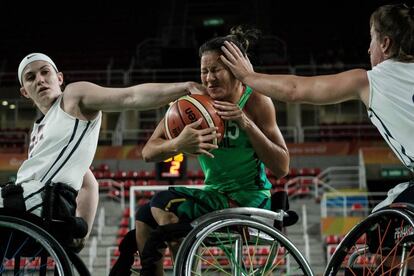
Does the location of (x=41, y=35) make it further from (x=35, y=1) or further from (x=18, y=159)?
(x=18, y=159)

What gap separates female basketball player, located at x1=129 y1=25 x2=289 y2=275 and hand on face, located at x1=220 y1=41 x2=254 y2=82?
61 millimetres

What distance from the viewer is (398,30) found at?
297 cm

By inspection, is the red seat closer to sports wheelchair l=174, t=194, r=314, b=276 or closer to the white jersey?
sports wheelchair l=174, t=194, r=314, b=276

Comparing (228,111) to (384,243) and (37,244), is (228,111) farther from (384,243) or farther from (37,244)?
(37,244)

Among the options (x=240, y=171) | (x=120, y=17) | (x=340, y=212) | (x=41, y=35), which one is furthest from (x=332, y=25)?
(x=240, y=171)

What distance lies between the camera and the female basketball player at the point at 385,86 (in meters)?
2.88

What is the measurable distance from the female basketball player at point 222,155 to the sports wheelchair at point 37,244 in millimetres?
351

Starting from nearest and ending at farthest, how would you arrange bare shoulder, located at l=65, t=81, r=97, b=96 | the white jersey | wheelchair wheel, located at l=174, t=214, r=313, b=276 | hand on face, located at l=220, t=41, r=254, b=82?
wheelchair wheel, located at l=174, t=214, r=313, b=276
the white jersey
hand on face, located at l=220, t=41, r=254, b=82
bare shoulder, located at l=65, t=81, r=97, b=96

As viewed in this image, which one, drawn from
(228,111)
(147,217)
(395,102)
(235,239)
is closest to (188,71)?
(147,217)

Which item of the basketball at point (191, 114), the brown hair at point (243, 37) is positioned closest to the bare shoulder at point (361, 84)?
the basketball at point (191, 114)

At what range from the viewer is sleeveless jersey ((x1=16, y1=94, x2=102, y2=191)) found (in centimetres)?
334

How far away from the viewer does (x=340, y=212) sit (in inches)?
501

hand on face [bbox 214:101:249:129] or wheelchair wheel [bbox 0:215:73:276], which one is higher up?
hand on face [bbox 214:101:249:129]

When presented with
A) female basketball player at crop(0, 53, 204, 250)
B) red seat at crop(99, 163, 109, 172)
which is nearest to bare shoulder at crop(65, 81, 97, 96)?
female basketball player at crop(0, 53, 204, 250)
